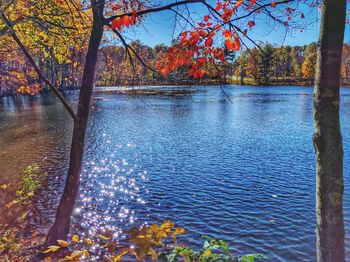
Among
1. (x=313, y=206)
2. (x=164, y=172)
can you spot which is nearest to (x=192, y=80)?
(x=313, y=206)

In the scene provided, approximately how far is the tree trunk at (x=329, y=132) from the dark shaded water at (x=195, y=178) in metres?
4.19

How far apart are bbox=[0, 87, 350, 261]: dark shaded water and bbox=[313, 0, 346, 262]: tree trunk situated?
13.8 ft

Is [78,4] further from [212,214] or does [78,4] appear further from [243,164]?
[243,164]

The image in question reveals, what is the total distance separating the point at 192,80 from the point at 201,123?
29239 mm

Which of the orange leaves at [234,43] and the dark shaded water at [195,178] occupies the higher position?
the orange leaves at [234,43]

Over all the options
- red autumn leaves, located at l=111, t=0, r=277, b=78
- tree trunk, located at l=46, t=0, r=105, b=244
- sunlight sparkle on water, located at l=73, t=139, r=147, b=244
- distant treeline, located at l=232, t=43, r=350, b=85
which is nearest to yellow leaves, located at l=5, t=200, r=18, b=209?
sunlight sparkle on water, located at l=73, t=139, r=147, b=244

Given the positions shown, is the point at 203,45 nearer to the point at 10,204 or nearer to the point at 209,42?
the point at 209,42

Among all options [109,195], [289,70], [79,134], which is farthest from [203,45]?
[289,70]

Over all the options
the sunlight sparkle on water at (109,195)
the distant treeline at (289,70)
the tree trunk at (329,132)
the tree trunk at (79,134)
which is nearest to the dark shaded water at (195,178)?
the sunlight sparkle on water at (109,195)

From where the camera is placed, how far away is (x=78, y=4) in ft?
22.4

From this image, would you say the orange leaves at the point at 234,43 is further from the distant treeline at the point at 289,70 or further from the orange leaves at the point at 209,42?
the distant treeline at the point at 289,70

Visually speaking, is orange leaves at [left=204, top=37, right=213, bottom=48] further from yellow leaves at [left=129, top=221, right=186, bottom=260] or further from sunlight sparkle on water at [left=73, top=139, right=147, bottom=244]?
sunlight sparkle on water at [left=73, top=139, right=147, bottom=244]

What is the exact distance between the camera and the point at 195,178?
16750 mm

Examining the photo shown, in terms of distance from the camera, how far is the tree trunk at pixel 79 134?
709cm
